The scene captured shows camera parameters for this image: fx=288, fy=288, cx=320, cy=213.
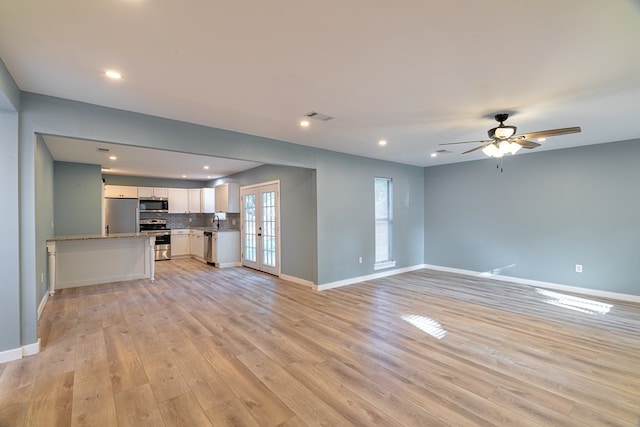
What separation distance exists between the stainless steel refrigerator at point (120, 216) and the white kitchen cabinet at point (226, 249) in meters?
2.51

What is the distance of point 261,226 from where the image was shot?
6.82 metres

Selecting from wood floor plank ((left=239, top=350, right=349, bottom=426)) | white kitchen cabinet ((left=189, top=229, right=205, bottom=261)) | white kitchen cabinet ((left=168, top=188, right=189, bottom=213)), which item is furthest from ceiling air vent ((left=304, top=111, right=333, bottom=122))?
white kitchen cabinet ((left=168, top=188, right=189, bottom=213))

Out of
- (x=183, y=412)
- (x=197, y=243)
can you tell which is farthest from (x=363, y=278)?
(x=197, y=243)

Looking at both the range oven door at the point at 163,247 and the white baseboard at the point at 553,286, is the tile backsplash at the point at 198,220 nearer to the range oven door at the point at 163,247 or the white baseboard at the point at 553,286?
the range oven door at the point at 163,247

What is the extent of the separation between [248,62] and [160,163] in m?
5.18

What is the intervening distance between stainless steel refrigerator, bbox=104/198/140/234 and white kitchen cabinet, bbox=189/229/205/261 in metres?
1.53

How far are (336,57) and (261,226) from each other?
16.7 feet

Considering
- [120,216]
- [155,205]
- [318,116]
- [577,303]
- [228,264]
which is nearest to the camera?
[318,116]

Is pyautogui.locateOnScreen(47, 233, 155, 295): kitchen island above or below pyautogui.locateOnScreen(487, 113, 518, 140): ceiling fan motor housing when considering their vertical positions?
below

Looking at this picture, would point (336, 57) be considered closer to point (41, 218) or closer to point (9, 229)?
point (9, 229)

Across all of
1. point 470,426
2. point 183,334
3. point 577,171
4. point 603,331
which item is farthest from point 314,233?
point 577,171

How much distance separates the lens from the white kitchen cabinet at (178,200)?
355 inches

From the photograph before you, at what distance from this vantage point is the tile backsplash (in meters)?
8.13

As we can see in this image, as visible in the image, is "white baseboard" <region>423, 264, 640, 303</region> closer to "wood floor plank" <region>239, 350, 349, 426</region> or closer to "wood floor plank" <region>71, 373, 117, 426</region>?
"wood floor plank" <region>239, 350, 349, 426</region>
